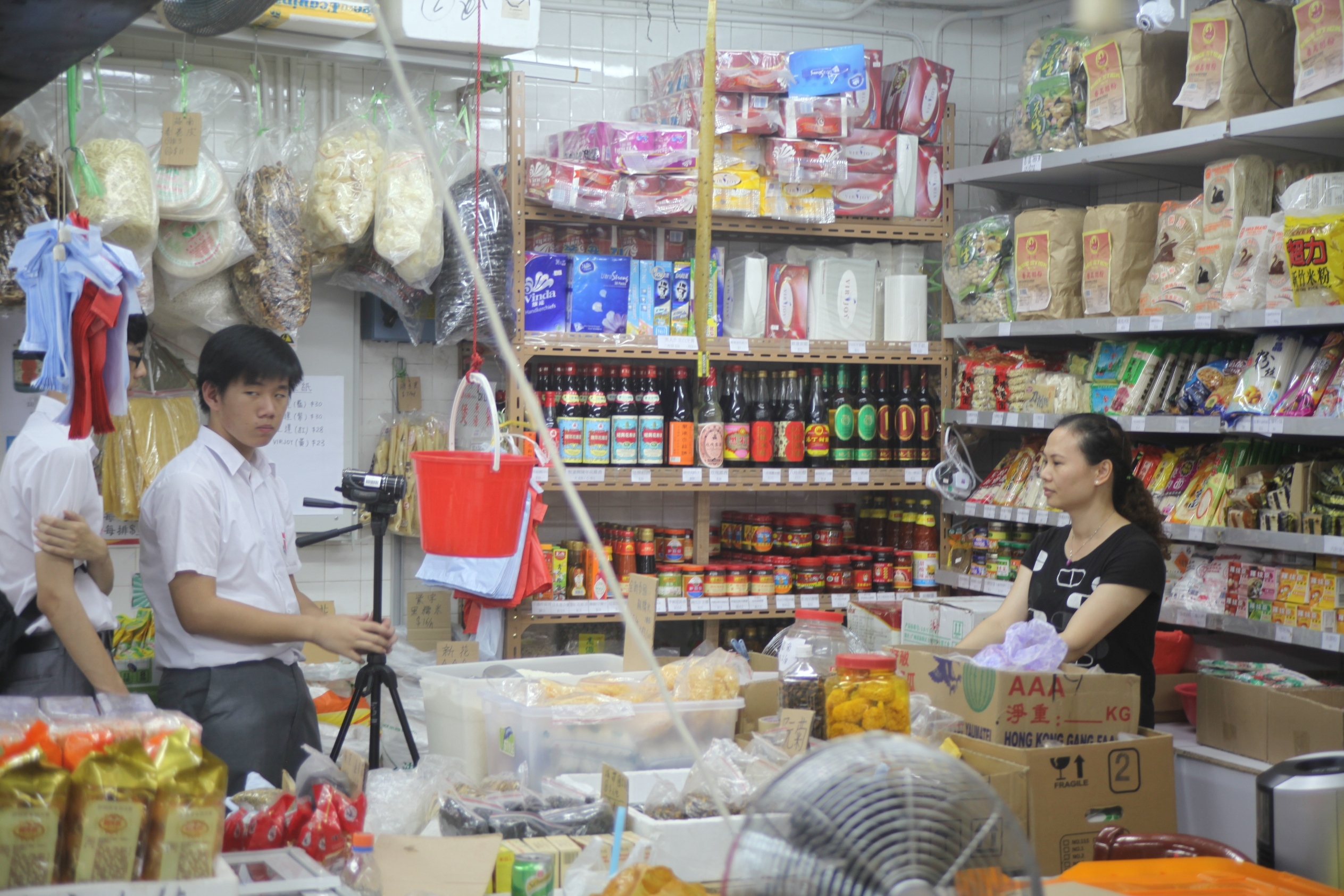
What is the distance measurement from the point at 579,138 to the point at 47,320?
2.92 metres

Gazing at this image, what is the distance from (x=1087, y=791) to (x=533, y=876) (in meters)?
1.20

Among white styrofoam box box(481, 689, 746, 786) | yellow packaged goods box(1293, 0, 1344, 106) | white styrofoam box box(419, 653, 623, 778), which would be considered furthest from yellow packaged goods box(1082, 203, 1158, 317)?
white styrofoam box box(481, 689, 746, 786)

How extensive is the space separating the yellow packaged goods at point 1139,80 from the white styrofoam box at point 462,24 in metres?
1.99

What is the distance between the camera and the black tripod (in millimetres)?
2930

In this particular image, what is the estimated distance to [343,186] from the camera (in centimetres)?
405

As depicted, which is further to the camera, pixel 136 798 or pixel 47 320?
pixel 47 320

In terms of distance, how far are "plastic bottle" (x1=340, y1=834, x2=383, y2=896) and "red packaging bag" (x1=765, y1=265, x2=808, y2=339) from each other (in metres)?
3.38

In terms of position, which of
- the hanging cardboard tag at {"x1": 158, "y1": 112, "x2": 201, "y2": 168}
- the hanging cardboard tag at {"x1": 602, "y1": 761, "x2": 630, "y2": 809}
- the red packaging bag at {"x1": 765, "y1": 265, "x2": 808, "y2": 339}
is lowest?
the hanging cardboard tag at {"x1": 602, "y1": 761, "x2": 630, "y2": 809}

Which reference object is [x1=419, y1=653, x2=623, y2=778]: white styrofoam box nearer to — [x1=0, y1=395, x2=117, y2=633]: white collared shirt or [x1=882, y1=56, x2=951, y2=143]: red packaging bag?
[x1=0, y1=395, x2=117, y2=633]: white collared shirt

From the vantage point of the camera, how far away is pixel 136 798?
4.11ft

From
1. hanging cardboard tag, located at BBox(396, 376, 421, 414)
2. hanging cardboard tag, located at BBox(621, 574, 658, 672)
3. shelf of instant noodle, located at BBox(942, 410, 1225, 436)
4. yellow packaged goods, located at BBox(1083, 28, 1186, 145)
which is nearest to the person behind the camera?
hanging cardboard tag, located at BBox(621, 574, 658, 672)

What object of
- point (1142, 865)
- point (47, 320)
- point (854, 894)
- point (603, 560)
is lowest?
point (1142, 865)

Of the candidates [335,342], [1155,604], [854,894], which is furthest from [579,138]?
[854,894]

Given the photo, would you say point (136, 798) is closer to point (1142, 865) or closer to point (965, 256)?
point (1142, 865)
